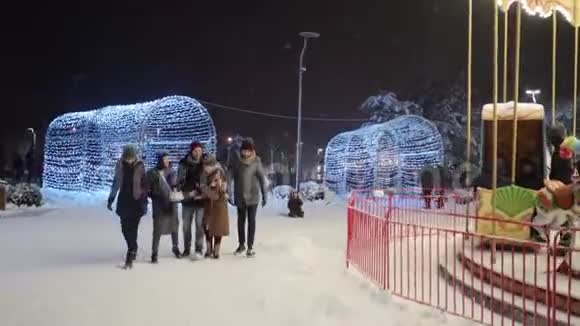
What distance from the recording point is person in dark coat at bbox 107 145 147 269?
8.44m

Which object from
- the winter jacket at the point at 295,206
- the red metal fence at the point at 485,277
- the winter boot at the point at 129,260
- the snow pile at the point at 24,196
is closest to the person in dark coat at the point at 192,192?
the winter boot at the point at 129,260

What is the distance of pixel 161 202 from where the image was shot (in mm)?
9023

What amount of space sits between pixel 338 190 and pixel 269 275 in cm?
1976

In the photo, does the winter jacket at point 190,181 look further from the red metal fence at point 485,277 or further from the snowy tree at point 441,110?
the snowy tree at point 441,110

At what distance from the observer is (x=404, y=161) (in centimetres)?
2741

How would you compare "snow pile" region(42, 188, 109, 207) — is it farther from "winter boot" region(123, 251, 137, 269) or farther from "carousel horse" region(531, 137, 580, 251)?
"carousel horse" region(531, 137, 580, 251)

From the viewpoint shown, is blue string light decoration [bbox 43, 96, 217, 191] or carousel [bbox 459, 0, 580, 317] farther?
blue string light decoration [bbox 43, 96, 217, 191]

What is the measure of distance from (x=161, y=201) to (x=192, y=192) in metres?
0.46

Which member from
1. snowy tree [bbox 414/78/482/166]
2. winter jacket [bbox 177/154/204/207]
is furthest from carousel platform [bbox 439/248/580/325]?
snowy tree [bbox 414/78/482/166]

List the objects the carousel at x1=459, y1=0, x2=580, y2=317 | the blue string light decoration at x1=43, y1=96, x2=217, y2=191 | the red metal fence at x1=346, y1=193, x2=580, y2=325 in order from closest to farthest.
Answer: the red metal fence at x1=346, y1=193, x2=580, y2=325, the carousel at x1=459, y1=0, x2=580, y2=317, the blue string light decoration at x1=43, y1=96, x2=217, y2=191

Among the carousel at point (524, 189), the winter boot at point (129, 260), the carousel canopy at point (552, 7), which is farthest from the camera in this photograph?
the carousel canopy at point (552, 7)

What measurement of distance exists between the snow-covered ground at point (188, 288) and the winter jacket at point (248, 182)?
870 millimetres

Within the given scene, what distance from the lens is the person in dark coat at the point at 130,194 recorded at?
8438mm

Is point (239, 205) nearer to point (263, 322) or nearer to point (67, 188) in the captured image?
point (263, 322)
